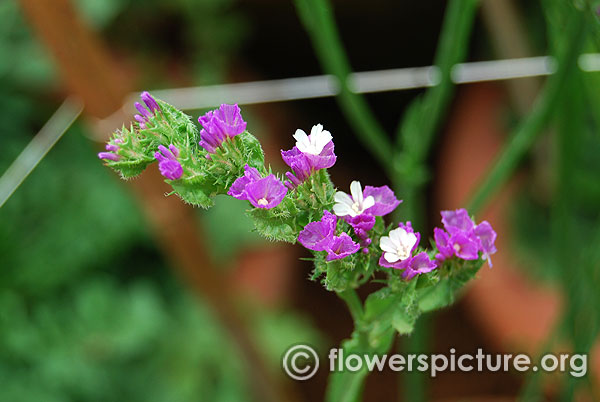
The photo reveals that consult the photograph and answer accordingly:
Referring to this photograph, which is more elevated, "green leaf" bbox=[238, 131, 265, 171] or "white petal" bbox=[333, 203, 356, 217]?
"green leaf" bbox=[238, 131, 265, 171]

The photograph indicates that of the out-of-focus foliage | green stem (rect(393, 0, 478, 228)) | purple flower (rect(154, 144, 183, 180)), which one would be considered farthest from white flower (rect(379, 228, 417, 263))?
the out-of-focus foliage

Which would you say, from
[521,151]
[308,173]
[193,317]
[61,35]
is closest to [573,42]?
[521,151]

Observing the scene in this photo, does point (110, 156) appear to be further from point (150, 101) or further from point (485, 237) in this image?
point (485, 237)

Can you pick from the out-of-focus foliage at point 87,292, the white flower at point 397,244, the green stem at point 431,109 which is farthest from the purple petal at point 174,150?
the out-of-focus foliage at point 87,292

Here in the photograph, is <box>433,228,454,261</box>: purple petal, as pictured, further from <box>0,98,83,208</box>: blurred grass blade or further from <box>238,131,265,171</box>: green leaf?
<box>0,98,83,208</box>: blurred grass blade

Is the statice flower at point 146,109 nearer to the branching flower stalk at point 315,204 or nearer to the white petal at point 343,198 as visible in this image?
the branching flower stalk at point 315,204

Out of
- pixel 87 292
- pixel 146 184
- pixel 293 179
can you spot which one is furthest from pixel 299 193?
pixel 87 292
